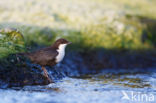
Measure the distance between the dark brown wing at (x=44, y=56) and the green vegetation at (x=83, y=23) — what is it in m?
2.70

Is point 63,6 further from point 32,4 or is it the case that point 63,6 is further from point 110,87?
point 110,87

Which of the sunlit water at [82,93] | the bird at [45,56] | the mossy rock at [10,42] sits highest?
the mossy rock at [10,42]

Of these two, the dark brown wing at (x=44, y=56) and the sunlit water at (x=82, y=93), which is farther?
the dark brown wing at (x=44, y=56)

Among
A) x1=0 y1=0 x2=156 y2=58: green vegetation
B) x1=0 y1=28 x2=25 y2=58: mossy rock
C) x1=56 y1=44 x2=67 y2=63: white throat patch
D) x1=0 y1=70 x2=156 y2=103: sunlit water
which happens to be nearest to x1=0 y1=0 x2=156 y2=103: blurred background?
x1=0 y1=0 x2=156 y2=58: green vegetation

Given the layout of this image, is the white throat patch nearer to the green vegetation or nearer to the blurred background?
the blurred background

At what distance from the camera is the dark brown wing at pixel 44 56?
7.40 m

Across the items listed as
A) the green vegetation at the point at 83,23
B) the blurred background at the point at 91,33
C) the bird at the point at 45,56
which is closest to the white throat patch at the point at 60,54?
the bird at the point at 45,56

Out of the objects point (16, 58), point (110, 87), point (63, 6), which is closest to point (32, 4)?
point (63, 6)

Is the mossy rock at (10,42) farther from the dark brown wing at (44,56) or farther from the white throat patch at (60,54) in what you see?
the white throat patch at (60,54)

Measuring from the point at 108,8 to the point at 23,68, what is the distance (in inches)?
308

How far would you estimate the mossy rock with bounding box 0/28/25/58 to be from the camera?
7339 mm

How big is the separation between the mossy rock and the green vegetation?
2.24 m

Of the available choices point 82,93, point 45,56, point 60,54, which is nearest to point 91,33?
point 60,54

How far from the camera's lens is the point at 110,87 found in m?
7.04
